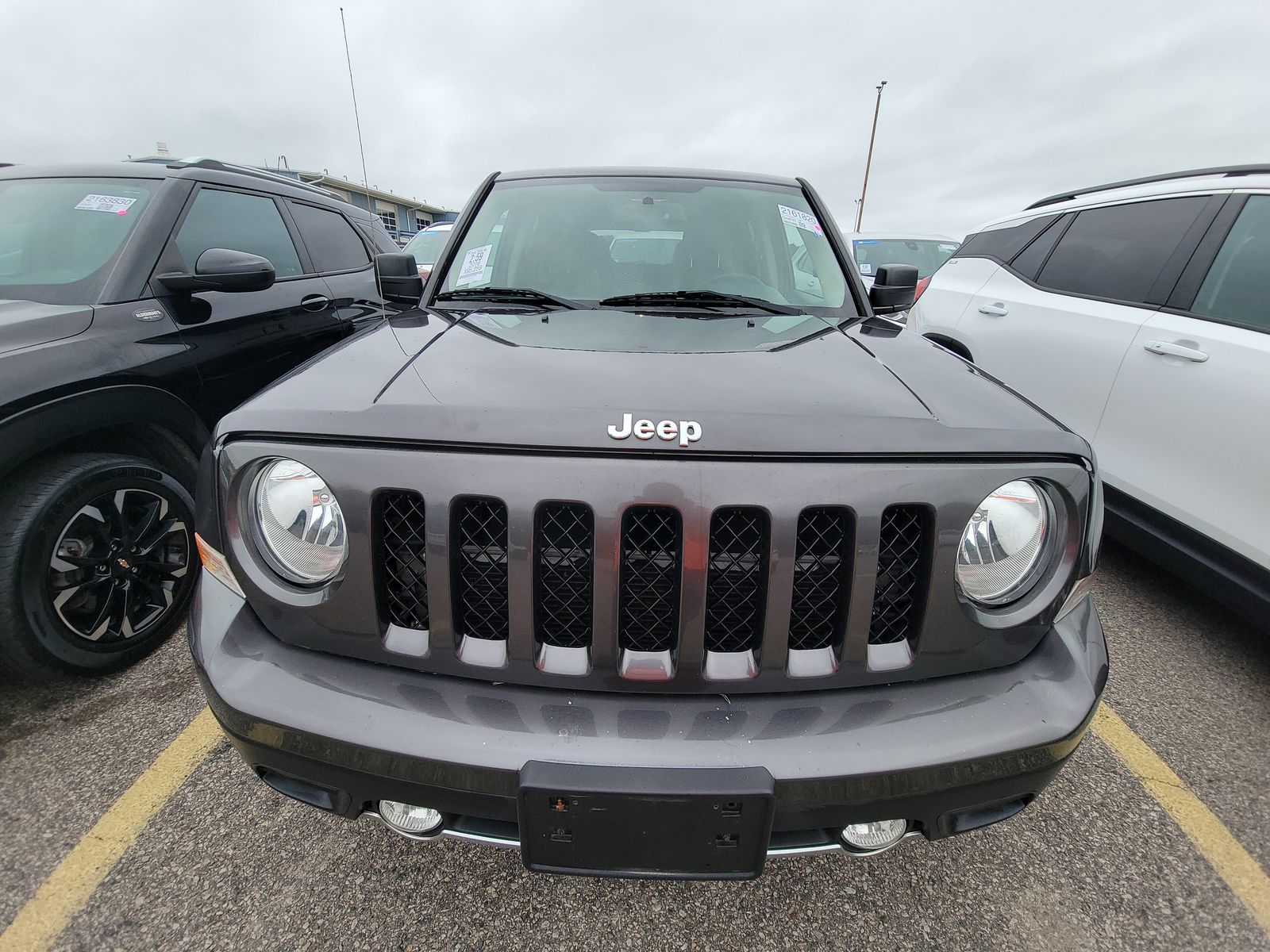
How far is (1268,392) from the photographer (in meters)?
2.27

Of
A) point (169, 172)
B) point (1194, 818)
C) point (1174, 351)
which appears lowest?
point (1194, 818)

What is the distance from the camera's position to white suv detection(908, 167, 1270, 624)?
236 centimetres

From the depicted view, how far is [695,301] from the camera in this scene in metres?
2.01

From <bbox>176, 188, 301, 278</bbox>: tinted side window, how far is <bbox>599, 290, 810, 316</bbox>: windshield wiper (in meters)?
2.13

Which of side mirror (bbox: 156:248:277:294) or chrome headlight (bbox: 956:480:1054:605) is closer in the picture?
chrome headlight (bbox: 956:480:1054:605)

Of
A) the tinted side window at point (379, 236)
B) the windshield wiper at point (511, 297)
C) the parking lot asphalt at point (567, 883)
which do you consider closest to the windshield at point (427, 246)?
the tinted side window at point (379, 236)

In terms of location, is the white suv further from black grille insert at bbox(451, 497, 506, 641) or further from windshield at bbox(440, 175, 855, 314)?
black grille insert at bbox(451, 497, 506, 641)

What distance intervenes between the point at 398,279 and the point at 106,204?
5.15 feet

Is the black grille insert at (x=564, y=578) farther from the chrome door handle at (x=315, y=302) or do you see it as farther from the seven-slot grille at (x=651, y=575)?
the chrome door handle at (x=315, y=302)

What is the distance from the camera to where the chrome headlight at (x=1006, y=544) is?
1.20 meters

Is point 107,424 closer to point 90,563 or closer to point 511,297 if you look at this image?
point 90,563

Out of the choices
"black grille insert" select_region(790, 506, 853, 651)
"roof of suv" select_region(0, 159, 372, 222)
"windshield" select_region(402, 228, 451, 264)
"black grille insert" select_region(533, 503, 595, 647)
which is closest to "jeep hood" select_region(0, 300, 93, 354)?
"roof of suv" select_region(0, 159, 372, 222)

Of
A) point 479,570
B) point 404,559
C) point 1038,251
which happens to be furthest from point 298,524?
point 1038,251

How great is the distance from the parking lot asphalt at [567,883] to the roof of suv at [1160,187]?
2514 mm
